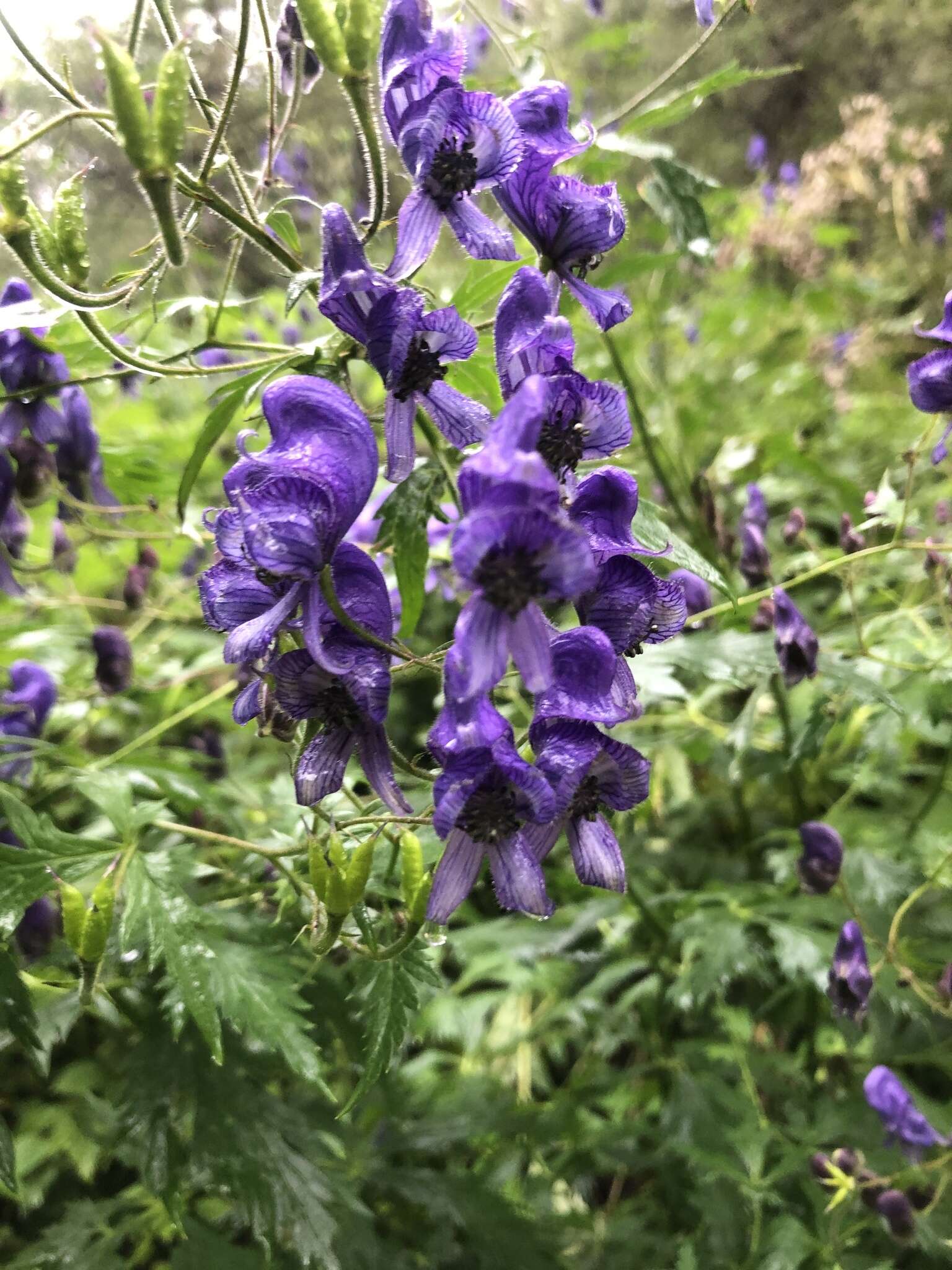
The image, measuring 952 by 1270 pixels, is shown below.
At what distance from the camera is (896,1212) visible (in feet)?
2.65

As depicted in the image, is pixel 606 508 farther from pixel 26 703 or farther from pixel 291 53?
pixel 26 703

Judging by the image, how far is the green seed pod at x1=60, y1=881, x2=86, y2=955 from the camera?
49 centimetres

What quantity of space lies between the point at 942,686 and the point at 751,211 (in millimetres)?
2237

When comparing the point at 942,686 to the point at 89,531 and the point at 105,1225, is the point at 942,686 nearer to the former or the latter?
the point at 89,531

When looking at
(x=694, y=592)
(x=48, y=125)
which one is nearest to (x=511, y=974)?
(x=694, y=592)

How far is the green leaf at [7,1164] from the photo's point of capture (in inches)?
21.8

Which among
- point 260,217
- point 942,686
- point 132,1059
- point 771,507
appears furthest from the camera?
point 771,507

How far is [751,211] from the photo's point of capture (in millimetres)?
2676

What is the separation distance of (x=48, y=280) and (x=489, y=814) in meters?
0.36

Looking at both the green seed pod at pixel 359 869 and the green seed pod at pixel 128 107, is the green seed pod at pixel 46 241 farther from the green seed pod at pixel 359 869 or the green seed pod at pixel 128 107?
the green seed pod at pixel 359 869

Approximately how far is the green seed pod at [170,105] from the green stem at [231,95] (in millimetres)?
76

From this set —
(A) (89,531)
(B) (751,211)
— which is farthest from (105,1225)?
(B) (751,211)

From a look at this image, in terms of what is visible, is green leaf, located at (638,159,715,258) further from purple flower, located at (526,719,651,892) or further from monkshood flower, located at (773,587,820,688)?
purple flower, located at (526,719,651,892)

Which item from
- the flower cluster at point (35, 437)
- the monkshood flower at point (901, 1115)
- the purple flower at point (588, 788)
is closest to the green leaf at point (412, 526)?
the purple flower at point (588, 788)
